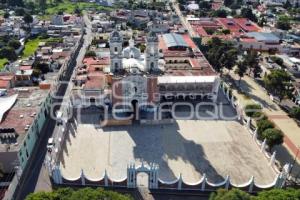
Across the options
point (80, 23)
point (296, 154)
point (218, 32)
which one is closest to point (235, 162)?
point (296, 154)

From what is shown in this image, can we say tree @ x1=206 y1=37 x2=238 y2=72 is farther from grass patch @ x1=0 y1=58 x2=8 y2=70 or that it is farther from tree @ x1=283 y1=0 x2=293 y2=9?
tree @ x1=283 y1=0 x2=293 y2=9

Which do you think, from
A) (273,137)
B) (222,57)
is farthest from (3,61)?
(273,137)

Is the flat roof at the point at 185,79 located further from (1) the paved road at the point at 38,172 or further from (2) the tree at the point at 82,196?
Answer: (2) the tree at the point at 82,196

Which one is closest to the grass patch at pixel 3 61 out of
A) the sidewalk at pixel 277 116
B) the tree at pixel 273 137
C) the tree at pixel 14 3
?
the sidewalk at pixel 277 116

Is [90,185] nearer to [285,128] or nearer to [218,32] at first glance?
[285,128]

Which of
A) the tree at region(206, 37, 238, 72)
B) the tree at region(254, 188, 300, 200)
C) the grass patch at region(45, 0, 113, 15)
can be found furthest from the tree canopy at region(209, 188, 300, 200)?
the grass patch at region(45, 0, 113, 15)
